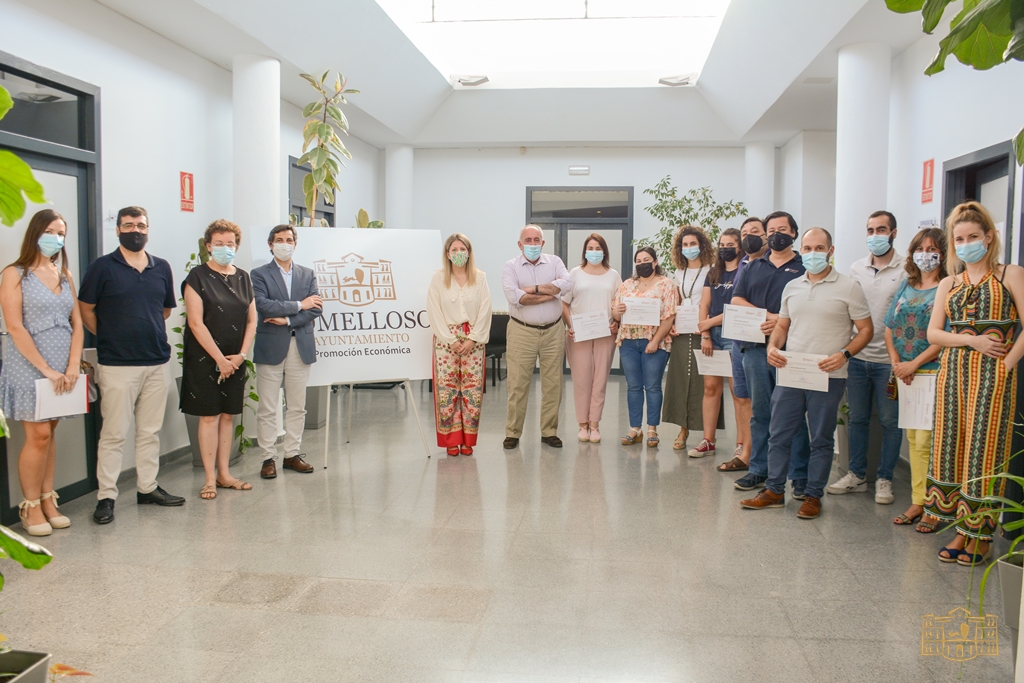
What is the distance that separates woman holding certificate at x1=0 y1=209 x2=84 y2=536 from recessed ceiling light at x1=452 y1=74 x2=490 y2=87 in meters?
5.68

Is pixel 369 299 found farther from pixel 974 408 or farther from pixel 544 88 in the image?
pixel 544 88

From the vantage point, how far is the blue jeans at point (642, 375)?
5.77m

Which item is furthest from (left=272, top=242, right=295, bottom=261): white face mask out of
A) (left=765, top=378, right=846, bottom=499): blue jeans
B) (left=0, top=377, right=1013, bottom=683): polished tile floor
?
(left=765, top=378, right=846, bottom=499): blue jeans

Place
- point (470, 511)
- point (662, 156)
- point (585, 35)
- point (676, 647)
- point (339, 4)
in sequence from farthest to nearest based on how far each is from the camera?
point (662, 156) < point (585, 35) < point (339, 4) < point (470, 511) < point (676, 647)

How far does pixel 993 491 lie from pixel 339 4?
5.35 m

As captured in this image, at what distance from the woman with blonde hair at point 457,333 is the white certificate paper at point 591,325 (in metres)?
0.74

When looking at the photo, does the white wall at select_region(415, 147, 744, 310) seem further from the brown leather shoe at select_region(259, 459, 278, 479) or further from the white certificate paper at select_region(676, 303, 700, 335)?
the brown leather shoe at select_region(259, 459, 278, 479)

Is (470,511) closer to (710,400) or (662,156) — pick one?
(710,400)

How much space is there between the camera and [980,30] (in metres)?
1.70

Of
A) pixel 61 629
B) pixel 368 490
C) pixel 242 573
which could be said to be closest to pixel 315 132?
pixel 368 490

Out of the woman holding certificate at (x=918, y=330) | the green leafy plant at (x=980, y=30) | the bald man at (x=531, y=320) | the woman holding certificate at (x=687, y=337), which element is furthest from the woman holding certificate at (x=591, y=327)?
the green leafy plant at (x=980, y=30)

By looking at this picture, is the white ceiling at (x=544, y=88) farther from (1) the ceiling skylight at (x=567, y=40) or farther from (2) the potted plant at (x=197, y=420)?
(2) the potted plant at (x=197, y=420)

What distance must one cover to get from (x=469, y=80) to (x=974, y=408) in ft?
21.9

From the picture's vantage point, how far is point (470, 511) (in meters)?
4.25
